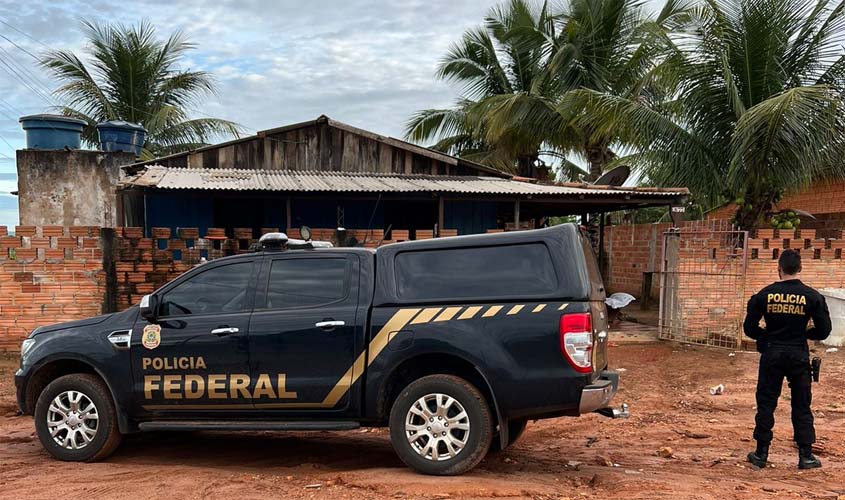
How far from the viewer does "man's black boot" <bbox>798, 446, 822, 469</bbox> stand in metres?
4.68

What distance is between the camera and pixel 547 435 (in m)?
5.77

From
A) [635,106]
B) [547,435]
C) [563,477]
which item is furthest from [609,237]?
[563,477]

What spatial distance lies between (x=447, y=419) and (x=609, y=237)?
604 inches

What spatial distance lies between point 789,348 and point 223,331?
4.26m

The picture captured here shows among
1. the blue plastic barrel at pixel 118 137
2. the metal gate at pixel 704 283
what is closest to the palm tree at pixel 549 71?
the metal gate at pixel 704 283

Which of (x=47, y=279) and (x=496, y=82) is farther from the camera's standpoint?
(x=496, y=82)

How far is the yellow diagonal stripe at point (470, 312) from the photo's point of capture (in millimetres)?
4457

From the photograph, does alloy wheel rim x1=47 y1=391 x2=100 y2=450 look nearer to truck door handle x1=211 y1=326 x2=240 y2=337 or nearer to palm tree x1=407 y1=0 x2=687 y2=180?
truck door handle x1=211 y1=326 x2=240 y2=337

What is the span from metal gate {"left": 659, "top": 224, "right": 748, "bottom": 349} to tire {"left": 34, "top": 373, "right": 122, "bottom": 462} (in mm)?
8389

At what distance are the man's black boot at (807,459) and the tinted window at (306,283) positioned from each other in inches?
142

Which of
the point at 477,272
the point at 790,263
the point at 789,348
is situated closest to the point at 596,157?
the point at 790,263

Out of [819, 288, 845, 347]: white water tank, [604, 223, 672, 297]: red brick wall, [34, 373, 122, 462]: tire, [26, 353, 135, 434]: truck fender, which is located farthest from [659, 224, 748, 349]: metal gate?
[34, 373, 122, 462]: tire

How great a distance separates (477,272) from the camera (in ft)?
15.0

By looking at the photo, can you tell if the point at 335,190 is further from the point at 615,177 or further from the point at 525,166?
the point at 525,166
